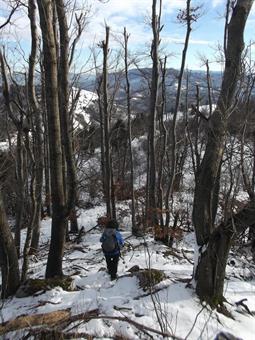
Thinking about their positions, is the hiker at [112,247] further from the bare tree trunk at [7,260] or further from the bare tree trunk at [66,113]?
the bare tree trunk at [7,260]

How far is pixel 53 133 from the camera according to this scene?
723cm

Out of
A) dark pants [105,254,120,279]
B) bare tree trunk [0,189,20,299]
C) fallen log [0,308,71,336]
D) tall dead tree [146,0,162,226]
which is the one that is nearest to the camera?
fallen log [0,308,71,336]

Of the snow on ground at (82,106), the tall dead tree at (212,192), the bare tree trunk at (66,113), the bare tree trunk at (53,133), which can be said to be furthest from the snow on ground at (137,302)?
the snow on ground at (82,106)

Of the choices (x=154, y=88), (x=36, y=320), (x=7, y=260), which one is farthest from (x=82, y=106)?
(x=36, y=320)

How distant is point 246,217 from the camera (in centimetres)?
574

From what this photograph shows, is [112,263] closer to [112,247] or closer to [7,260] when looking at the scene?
[112,247]

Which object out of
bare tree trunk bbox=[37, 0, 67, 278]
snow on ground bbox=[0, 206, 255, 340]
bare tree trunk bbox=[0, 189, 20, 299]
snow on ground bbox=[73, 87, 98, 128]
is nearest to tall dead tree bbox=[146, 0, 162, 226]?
snow on ground bbox=[73, 87, 98, 128]

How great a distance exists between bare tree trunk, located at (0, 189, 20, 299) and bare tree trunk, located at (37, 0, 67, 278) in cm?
67

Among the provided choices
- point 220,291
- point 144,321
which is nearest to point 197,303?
point 220,291

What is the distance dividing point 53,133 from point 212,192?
303cm

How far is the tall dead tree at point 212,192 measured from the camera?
226 inches

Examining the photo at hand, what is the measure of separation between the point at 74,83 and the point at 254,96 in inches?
301

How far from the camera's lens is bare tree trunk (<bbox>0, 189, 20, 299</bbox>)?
722 centimetres

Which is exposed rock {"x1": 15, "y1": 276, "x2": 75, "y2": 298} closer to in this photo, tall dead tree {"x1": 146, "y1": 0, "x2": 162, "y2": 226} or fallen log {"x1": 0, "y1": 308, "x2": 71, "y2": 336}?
fallen log {"x1": 0, "y1": 308, "x2": 71, "y2": 336}
